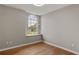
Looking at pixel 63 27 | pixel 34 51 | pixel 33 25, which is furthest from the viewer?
pixel 33 25

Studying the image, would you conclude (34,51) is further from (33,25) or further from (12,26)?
(33,25)

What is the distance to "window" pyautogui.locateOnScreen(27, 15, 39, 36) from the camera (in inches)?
122

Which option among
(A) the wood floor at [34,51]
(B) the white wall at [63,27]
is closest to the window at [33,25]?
(B) the white wall at [63,27]

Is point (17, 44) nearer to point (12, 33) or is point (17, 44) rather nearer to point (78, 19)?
point (12, 33)

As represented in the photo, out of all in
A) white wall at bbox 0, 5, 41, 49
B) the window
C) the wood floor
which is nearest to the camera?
the wood floor

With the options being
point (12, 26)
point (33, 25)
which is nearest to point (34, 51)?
point (12, 26)

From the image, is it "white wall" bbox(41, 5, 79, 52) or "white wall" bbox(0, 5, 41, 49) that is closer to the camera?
"white wall" bbox(41, 5, 79, 52)

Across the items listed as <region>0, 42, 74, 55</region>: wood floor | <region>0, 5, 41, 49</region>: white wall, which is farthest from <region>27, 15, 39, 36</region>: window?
<region>0, 42, 74, 55</region>: wood floor

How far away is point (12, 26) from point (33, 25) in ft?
3.39

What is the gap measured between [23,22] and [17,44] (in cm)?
78

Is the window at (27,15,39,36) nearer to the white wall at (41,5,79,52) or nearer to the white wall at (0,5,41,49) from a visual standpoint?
the white wall at (0,5,41,49)

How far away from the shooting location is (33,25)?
10.8 ft

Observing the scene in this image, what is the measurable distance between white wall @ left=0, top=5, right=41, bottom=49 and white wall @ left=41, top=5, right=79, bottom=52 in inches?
34.0
